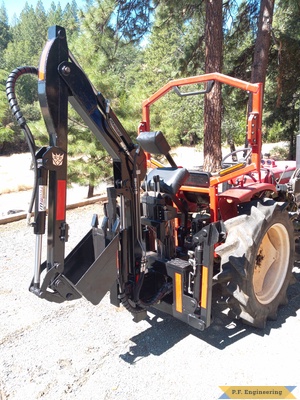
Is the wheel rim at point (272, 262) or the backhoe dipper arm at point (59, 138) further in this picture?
the wheel rim at point (272, 262)

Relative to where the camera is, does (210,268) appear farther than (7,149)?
No

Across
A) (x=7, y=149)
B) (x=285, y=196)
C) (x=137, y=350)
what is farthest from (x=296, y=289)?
(x=7, y=149)

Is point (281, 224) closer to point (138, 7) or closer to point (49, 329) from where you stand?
point (49, 329)

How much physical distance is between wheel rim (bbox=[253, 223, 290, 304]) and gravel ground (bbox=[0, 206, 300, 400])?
276 mm

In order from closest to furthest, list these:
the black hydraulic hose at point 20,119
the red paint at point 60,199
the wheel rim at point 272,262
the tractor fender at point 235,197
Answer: the black hydraulic hose at point 20,119 → the red paint at point 60,199 → the tractor fender at point 235,197 → the wheel rim at point 272,262

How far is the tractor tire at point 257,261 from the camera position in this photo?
3057 millimetres

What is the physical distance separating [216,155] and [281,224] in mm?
4416

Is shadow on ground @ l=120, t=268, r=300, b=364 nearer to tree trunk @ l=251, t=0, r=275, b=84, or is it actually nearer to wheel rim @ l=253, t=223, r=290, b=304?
wheel rim @ l=253, t=223, r=290, b=304

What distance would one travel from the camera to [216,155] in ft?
25.3

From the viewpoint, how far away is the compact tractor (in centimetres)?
248

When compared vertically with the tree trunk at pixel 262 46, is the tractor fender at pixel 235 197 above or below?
below

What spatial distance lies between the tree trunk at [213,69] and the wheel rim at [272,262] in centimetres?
405

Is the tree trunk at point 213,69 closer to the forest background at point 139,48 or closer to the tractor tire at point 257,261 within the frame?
the forest background at point 139,48

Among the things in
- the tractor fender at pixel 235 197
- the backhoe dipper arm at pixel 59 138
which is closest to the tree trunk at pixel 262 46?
the tractor fender at pixel 235 197
